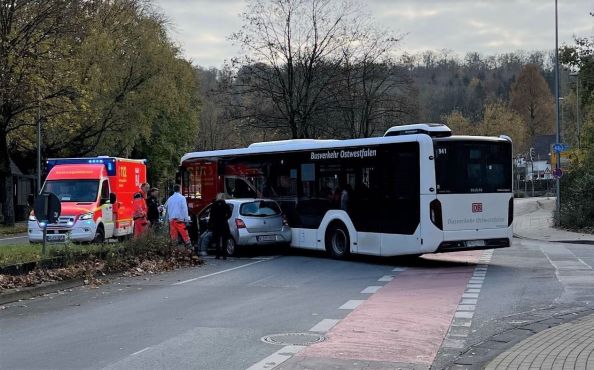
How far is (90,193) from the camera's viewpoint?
2406cm

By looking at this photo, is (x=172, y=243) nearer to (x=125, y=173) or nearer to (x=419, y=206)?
(x=419, y=206)

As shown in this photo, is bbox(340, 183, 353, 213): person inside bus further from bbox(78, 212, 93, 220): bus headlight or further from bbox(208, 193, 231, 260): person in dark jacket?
bbox(78, 212, 93, 220): bus headlight

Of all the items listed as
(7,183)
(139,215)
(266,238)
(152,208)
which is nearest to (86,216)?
(152,208)

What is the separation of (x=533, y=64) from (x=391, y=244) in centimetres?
10267

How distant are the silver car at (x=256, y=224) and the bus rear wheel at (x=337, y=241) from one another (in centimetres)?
153

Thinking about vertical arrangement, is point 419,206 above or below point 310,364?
above

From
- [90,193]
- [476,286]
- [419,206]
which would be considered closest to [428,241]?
[419,206]

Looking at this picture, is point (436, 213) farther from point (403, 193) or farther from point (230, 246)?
point (230, 246)

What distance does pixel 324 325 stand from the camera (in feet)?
32.4

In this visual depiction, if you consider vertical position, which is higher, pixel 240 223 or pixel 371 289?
pixel 240 223

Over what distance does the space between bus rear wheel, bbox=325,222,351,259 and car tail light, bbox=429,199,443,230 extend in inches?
115

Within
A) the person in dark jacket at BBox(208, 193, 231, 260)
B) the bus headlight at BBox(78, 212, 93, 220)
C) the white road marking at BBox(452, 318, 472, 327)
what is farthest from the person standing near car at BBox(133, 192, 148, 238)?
the white road marking at BBox(452, 318, 472, 327)

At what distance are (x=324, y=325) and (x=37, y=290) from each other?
5.95 m

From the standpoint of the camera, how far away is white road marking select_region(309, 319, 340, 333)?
31.3 ft
